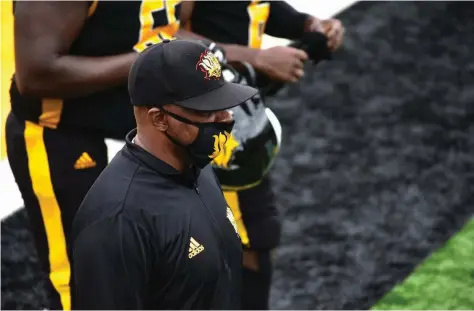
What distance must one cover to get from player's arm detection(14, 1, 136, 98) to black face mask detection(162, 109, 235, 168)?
69 centimetres

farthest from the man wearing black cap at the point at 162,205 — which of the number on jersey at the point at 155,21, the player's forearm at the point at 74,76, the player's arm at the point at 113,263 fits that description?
the number on jersey at the point at 155,21

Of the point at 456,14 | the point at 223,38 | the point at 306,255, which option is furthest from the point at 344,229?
the point at 456,14

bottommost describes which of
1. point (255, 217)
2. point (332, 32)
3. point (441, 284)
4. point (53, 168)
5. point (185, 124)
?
point (441, 284)

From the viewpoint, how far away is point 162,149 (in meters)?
2.45

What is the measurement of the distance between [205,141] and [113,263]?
41 centimetres

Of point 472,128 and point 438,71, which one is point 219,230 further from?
point 438,71

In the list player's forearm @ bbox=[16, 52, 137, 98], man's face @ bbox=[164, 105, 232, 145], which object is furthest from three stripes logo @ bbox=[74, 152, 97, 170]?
man's face @ bbox=[164, 105, 232, 145]

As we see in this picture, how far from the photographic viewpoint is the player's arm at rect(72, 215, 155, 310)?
2291 mm

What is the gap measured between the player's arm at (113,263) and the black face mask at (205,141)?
0.28 m

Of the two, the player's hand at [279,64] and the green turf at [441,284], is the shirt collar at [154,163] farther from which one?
the green turf at [441,284]

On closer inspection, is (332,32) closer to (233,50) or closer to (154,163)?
(233,50)

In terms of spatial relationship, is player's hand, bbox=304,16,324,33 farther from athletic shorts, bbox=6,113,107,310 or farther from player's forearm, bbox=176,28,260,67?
athletic shorts, bbox=6,113,107,310

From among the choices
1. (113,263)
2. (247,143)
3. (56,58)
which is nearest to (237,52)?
(247,143)

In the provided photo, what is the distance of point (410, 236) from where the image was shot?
4.72m
